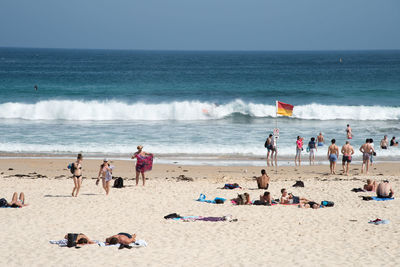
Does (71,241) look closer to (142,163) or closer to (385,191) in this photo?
(142,163)

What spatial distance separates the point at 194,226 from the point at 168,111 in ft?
88.6

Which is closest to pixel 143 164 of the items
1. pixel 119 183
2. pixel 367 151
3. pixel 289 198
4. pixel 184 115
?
pixel 119 183

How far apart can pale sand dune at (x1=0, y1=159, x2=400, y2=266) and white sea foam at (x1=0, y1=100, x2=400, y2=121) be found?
19.7 m

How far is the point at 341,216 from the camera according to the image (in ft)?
45.6

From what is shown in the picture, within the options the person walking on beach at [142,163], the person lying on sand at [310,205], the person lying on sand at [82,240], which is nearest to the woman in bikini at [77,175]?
the person walking on beach at [142,163]

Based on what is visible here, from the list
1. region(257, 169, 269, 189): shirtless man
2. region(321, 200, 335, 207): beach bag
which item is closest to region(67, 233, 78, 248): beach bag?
region(321, 200, 335, 207): beach bag

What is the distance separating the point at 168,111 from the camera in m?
39.7

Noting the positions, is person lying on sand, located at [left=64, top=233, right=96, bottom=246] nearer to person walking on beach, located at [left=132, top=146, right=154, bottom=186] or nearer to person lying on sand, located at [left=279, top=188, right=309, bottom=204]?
person lying on sand, located at [left=279, top=188, right=309, bottom=204]

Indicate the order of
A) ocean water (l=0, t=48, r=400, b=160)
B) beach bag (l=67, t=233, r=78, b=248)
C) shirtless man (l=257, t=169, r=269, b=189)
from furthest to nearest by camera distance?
ocean water (l=0, t=48, r=400, b=160), shirtless man (l=257, t=169, r=269, b=189), beach bag (l=67, t=233, r=78, b=248)

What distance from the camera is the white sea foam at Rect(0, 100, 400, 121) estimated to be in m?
38.2

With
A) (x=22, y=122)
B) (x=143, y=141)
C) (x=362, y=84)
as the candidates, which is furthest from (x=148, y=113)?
(x=362, y=84)

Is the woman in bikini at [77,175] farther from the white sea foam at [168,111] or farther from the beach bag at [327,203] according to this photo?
the white sea foam at [168,111]

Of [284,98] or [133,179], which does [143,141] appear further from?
[284,98]

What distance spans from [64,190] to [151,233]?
5642mm
